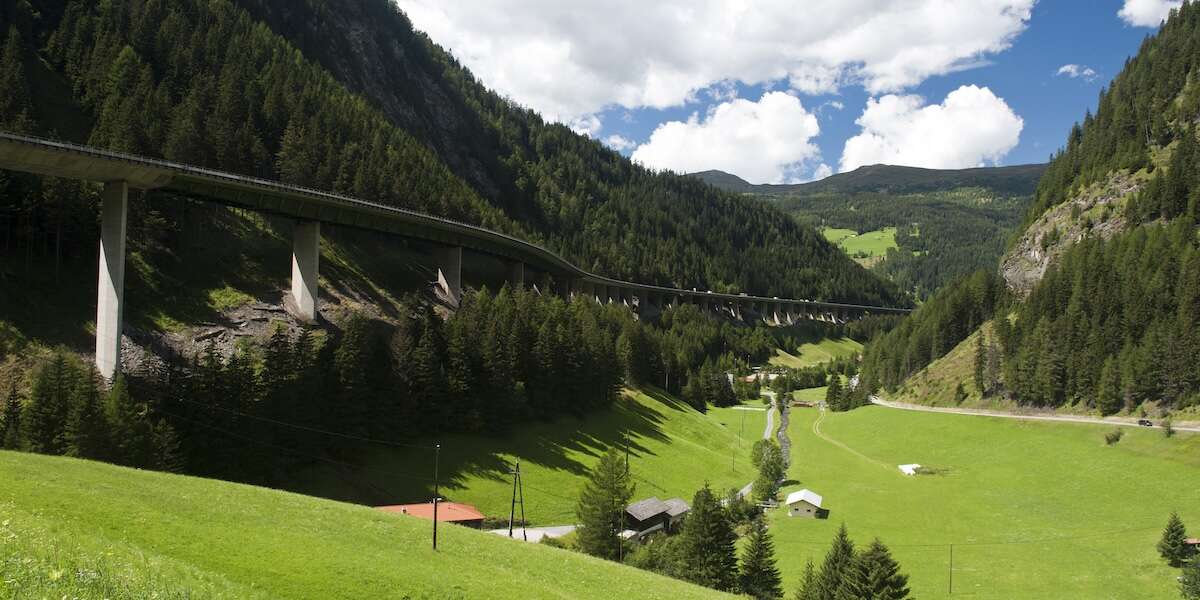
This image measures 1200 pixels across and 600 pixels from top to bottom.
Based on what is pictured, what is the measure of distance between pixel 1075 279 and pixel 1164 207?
1454 inches

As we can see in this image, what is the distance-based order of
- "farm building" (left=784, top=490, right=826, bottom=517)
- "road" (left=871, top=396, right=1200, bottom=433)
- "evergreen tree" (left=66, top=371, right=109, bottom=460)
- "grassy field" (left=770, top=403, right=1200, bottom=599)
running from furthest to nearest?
"road" (left=871, top=396, right=1200, bottom=433) < "farm building" (left=784, top=490, right=826, bottom=517) < "grassy field" (left=770, top=403, right=1200, bottom=599) < "evergreen tree" (left=66, top=371, right=109, bottom=460)

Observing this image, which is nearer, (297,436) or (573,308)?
(297,436)

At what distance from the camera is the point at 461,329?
82.6 m

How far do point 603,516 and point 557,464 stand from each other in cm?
1999

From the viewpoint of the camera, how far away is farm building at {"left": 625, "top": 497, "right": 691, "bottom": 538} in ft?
216

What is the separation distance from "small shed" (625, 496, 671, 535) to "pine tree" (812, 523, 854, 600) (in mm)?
21793

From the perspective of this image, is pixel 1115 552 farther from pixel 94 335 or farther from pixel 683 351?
pixel 683 351

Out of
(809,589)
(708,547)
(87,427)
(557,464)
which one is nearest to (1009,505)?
(809,589)

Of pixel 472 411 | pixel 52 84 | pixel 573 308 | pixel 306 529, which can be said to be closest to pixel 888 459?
pixel 573 308

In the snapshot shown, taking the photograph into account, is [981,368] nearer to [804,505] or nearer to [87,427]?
[804,505]

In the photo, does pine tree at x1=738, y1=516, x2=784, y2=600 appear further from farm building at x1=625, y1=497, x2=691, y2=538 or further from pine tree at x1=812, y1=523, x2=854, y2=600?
farm building at x1=625, y1=497, x2=691, y2=538

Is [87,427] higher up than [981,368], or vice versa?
[981,368]

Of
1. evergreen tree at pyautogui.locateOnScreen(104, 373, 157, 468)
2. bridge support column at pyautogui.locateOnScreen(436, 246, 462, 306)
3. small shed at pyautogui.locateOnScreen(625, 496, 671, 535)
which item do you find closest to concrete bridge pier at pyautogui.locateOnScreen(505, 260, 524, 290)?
bridge support column at pyautogui.locateOnScreen(436, 246, 462, 306)

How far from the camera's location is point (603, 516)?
183 feet
